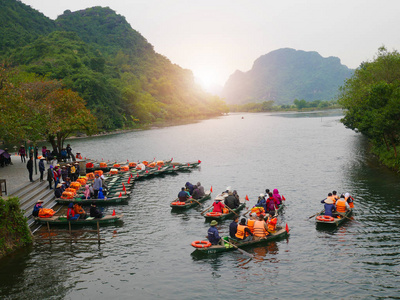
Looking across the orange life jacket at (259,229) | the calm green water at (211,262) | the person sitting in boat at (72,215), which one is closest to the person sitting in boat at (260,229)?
the orange life jacket at (259,229)

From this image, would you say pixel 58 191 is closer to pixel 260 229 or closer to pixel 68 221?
pixel 68 221

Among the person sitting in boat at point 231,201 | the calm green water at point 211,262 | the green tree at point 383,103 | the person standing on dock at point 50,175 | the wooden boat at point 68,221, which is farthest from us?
the green tree at point 383,103

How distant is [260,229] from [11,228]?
1557 cm

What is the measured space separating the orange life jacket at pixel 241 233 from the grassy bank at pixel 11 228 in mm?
13622

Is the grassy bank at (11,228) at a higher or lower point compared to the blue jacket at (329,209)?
higher

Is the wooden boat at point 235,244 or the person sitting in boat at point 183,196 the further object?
the person sitting in boat at point 183,196

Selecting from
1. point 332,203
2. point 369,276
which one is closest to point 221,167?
point 332,203

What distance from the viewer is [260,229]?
2081cm

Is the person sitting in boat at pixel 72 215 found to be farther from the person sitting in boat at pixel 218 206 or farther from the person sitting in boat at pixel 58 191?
the person sitting in boat at pixel 218 206

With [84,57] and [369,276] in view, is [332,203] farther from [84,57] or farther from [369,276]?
[84,57]

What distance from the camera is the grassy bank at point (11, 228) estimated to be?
1939 centimetres

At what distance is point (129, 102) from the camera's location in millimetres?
154625

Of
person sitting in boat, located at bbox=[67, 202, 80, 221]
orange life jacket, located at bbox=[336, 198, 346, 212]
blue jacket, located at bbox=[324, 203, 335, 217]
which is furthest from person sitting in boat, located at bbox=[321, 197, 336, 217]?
person sitting in boat, located at bbox=[67, 202, 80, 221]

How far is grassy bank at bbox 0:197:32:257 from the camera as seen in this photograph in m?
19.4
